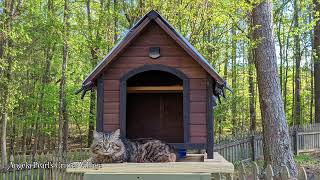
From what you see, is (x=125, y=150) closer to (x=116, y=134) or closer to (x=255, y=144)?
(x=116, y=134)

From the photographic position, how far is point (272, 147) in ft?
27.4

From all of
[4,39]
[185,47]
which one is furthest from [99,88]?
[4,39]

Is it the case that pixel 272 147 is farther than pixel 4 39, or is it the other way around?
pixel 4 39

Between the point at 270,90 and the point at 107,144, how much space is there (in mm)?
5792

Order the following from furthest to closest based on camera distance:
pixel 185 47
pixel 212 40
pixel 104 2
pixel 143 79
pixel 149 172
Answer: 1. pixel 104 2
2. pixel 212 40
3. pixel 143 79
4. pixel 185 47
5. pixel 149 172

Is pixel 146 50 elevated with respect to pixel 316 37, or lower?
lower

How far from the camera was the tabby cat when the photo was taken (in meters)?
3.33

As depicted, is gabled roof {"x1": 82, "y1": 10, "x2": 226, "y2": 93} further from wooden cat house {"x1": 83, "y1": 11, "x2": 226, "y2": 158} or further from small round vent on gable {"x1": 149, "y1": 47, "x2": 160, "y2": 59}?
small round vent on gable {"x1": 149, "y1": 47, "x2": 160, "y2": 59}

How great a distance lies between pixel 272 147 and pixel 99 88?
5777 mm

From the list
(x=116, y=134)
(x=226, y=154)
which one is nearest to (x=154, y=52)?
(x=116, y=134)

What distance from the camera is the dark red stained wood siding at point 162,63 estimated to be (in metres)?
3.63

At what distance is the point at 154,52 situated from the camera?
378 centimetres

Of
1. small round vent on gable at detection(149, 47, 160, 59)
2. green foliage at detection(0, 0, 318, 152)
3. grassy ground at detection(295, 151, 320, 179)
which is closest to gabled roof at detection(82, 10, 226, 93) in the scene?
small round vent on gable at detection(149, 47, 160, 59)

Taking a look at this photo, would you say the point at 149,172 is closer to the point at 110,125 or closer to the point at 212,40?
the point at 110,125
